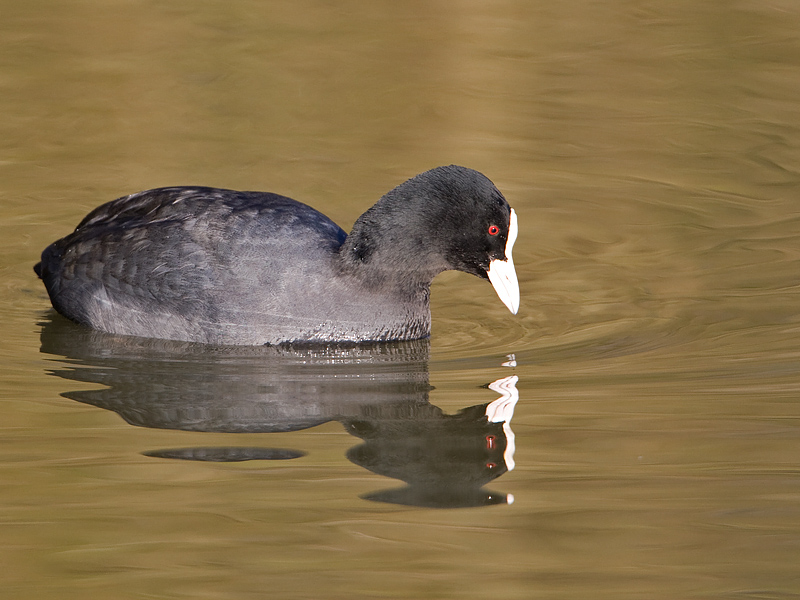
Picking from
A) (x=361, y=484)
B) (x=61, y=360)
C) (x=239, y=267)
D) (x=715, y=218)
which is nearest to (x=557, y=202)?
(x=715, y=218)

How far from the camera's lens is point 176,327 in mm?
5906

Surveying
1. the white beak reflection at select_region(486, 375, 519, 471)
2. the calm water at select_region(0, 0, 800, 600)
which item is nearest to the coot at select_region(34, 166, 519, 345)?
the calm water at select_region(0, 0, 800, 600)

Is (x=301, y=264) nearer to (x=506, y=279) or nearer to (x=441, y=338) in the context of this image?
(x=441, y=338)

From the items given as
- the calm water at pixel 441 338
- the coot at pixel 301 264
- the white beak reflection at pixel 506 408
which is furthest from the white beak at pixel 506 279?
the white beak reflection at pixel 506 408

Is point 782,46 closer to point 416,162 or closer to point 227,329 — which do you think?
point 416,162

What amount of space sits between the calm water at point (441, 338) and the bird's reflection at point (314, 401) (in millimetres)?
19

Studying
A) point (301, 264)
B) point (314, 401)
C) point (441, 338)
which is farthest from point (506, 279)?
point (314, 401)

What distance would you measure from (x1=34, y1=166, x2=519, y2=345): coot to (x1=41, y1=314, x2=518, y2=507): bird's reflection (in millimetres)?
101

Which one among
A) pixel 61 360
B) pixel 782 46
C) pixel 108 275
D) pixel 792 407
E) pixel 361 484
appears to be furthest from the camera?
pixel 782 46

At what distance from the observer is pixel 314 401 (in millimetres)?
5117

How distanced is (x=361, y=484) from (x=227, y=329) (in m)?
1.73

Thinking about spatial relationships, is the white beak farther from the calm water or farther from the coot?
the calm water

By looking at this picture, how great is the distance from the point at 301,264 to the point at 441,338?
0.81m

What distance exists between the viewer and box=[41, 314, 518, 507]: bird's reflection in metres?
4.48
